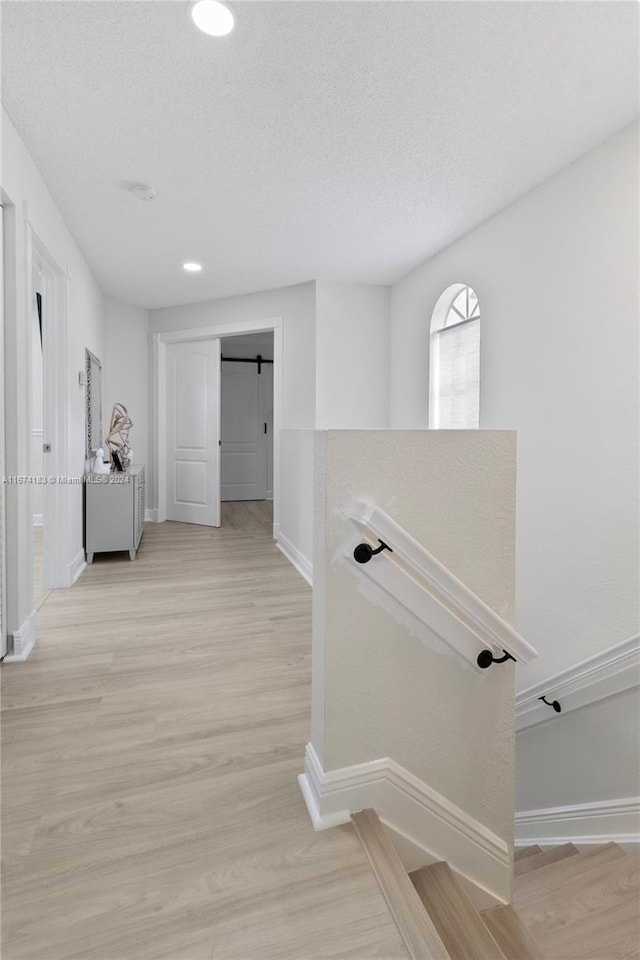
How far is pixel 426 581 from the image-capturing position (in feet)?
5.27

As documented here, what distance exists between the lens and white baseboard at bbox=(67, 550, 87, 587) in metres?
3.72

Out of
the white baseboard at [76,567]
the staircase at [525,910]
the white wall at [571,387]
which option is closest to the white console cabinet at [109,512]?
the white baseboard at [76,567]

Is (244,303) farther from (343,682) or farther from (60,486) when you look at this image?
(343,682)

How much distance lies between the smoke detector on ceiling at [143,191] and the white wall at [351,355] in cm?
195

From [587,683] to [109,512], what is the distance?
11.7ft

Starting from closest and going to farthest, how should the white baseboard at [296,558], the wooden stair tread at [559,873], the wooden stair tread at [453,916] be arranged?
the wooden stair tread at [453,916]
the wooden stair tread at [559,873]
the white baseboard at [296,558]

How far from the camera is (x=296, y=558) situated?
460cm

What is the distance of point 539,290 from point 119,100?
2236mm

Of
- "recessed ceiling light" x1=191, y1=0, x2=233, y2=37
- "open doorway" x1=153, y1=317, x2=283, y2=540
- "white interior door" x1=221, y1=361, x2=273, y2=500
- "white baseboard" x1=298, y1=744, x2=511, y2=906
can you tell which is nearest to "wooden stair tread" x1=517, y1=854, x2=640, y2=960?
"white baseboard" x1=298, y1=744, x2=511, y2=906

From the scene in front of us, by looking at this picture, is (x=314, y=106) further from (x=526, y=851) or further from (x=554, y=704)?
(x=526, y=851)

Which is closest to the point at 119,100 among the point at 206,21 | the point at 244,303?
the point at 206,21

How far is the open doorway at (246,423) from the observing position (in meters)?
8.35

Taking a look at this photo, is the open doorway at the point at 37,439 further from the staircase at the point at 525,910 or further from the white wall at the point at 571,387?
the white wall at the point at 571,387

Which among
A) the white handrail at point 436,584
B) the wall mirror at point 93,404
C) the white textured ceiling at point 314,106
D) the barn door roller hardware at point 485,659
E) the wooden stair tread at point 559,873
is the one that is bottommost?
the wooden stair tread at point 559,873
